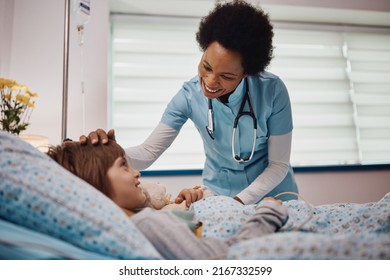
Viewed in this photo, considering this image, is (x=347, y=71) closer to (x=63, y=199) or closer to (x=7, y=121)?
(x=7, y=121)

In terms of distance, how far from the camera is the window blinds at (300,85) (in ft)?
7.44

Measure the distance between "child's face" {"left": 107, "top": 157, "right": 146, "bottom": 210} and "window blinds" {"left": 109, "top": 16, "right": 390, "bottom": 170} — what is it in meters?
1.38

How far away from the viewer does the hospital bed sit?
0.44m

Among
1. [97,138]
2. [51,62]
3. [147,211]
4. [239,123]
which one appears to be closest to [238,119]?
[239,123]

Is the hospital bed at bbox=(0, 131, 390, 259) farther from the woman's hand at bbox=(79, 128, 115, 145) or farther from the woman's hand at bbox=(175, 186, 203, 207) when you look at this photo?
the woman's hand at bbox=(175, 186, 203, 207)

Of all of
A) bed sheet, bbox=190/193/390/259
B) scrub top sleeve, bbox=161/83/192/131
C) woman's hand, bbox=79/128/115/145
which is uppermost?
scrub top sleeve, bbox=161/83/192/131

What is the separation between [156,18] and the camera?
7.59ft

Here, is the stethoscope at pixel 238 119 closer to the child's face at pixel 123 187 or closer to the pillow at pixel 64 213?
the child's face at pixel 123 187

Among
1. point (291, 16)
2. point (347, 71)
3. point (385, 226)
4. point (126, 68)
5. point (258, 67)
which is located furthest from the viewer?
point (347, 71)

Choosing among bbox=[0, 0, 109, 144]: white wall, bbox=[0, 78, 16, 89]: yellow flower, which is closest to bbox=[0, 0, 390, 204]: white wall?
bbox=[0, 0, 109, 144]: white wall

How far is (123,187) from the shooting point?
80 cm
